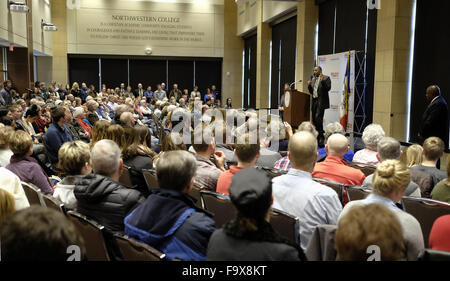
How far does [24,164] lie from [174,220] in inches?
83.1

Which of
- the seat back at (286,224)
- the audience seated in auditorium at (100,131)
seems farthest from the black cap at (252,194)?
the audience seated in auditorium at (100,131)

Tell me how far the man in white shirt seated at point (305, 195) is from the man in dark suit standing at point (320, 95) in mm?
6673

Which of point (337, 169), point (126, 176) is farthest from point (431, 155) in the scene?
point (126, 176)

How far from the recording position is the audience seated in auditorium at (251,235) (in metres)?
1.50

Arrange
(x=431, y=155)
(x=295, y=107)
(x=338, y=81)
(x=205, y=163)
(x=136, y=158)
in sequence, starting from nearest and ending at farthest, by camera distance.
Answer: (x=205, y=163) → (x=431, y=155) → (x=136, y=158) → (x=338, y=81) → (x=295, y=107)

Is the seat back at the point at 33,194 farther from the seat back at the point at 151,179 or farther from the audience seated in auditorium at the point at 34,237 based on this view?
the audience seated in auditorium at the point at 34,237

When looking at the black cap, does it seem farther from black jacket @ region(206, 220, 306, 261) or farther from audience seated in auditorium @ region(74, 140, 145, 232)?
audience seated in auditorium @ region(74, 140, 145, 232)

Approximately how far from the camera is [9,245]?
47.6 inches

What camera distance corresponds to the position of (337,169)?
3.33 m

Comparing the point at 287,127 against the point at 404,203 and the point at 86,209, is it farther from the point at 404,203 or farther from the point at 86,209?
the point at 86,209

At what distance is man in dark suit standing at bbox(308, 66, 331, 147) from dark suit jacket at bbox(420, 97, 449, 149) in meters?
3.08

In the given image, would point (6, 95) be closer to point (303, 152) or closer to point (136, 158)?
point (136, 158)

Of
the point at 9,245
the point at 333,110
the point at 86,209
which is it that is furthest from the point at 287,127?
the point at 333,110

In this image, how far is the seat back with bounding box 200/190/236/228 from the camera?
2.46 meters
